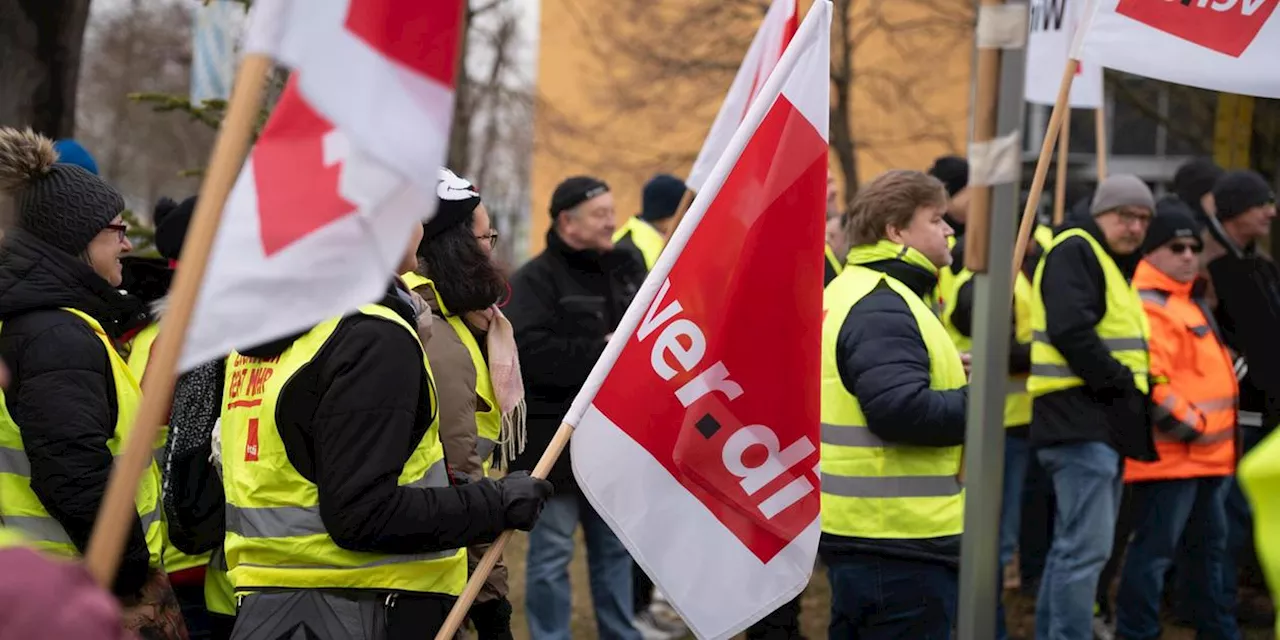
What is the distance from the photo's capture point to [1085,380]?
20.7 feet

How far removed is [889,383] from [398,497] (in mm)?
1760

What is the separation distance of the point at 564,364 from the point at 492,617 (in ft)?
5.87

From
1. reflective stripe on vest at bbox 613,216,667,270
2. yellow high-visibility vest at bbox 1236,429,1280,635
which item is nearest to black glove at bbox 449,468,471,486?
yellow high-visibility vest at bbox 1236,429,1280,635

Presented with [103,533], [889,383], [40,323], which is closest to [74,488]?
[40,323]

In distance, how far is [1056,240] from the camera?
21.6 feet

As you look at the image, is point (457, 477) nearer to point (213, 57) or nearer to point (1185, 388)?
point (1185, 388)

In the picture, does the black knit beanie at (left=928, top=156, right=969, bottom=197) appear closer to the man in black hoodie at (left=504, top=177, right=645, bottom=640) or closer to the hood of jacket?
the man in black hoodie at (left=504, top=177, right=645, bottom=640)

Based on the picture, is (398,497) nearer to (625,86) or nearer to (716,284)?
(716,284)

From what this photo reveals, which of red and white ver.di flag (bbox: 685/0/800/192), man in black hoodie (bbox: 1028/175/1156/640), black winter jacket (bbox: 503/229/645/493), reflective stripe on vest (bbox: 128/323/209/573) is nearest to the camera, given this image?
reflective stripe on vest (bbox: 128/323/209/573)

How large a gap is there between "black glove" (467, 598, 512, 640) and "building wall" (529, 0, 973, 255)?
11537 millimetres

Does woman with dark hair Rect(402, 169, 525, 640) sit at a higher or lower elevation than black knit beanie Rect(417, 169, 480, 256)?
lower

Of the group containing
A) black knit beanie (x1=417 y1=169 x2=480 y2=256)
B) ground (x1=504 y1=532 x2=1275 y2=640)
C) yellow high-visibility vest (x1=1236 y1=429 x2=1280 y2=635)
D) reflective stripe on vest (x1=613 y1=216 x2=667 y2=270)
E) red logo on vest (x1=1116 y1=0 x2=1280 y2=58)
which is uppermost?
red logo on vest (x1=1116 y1=0 x2=1280 y2=58)

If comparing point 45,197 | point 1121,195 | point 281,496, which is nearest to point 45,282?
point 45,197

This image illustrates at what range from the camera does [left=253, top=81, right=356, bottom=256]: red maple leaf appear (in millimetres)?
2492
